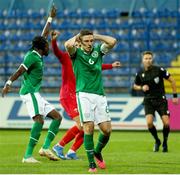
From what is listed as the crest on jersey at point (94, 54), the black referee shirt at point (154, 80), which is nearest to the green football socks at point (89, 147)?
the crest on jersey at point (94, 54)

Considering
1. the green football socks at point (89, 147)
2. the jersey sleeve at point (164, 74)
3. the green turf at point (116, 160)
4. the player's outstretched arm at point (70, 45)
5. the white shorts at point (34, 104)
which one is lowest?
the green turf at point (116, 160)

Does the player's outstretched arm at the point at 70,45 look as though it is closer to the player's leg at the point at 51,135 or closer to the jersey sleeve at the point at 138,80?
the player's leg at the point at 51,135

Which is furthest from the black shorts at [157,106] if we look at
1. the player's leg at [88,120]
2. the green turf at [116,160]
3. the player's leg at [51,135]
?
the player's leg at [88,120]

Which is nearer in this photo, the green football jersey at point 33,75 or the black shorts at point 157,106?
the green football jersey at point 33,75

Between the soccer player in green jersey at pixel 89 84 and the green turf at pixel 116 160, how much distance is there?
2.02 ft

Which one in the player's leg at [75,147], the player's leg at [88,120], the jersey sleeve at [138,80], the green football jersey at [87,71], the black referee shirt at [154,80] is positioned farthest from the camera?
the jersey sleeve at [138,80]

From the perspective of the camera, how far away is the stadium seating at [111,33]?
24.5 metres

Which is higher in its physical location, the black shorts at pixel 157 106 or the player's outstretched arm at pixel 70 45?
the player's outstretched arm at pixel 70 45

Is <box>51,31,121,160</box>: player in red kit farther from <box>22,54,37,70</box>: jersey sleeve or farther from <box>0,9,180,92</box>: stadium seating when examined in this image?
<box>0,9,180,92</box>: stadium seating

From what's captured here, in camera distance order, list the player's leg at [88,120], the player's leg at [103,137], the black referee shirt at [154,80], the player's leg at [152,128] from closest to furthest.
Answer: the player's leg at [88,120], the player's leg at [103,137], the player's leg at [152,128], the black referee shirt at [154,80]

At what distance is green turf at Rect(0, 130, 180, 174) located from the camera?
1065 centimetres

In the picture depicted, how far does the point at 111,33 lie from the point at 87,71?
15.2 metres

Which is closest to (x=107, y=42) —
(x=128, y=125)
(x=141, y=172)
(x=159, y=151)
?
(x=141, y=172)

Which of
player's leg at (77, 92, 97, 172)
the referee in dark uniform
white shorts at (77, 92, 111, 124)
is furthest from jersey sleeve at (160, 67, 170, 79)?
player's leg at (77, 92, 97, 172)
